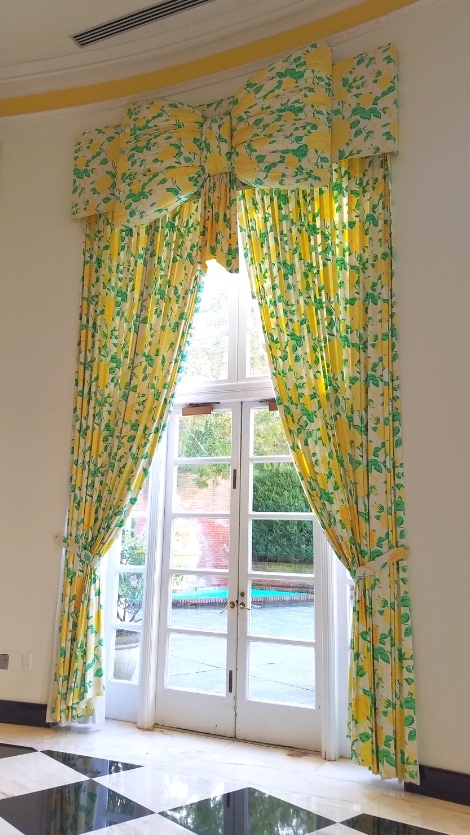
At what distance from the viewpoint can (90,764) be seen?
3145 mm

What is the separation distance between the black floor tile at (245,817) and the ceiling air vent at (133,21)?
4.24 metres

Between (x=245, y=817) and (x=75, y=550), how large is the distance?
1833mm

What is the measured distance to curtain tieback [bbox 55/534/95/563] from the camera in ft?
12.3

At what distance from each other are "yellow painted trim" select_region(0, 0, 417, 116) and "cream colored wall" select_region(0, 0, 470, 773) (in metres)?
0.10

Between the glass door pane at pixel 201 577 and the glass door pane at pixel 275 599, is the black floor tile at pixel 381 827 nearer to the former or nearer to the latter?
the glass door pane at pixel 275 599

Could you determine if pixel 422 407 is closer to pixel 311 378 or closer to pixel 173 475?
pixel 311 378

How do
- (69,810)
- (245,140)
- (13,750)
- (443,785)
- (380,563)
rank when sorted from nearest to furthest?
(69,810) → (443,785) → (380,563) → (13,750) → (245,140)

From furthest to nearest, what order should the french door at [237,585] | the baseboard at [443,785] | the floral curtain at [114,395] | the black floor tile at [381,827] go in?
the floral curtain at [114,395] → the french door at [237,585] → the baseboard at [443,785] → the black floor tile at [381,827]

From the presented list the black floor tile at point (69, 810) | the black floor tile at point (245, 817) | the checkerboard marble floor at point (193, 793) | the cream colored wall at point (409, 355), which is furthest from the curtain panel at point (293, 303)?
the black floor tile at point (69, 810)

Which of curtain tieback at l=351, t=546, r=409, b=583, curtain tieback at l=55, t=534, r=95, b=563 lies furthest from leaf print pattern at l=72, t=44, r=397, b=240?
curtain tieback at l=55, t=534, r=95, b=563

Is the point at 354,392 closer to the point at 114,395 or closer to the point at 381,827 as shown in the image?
the point at 114,395

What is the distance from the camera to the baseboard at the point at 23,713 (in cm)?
374

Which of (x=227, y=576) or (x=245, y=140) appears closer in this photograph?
(x=245, y=140)

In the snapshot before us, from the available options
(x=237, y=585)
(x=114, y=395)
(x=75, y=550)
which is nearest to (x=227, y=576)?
(x=237, y=585)
